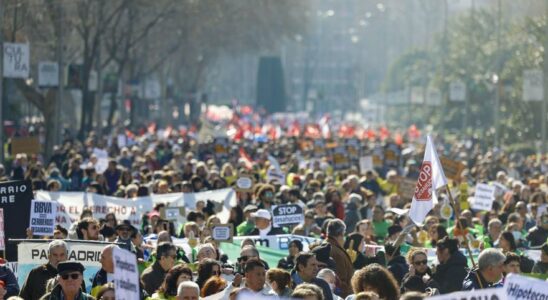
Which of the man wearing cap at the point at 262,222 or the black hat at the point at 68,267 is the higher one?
the black hat at the point at 68,267

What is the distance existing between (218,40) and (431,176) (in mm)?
69480

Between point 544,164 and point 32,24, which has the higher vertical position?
Answer: point 32,24

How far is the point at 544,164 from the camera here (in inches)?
1671

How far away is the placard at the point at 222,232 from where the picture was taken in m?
18.3

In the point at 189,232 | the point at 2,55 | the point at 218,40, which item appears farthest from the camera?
the point at 218,40

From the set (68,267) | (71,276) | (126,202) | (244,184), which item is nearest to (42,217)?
(126,202)

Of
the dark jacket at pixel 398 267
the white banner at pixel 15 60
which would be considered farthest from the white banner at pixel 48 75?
the dark jacket at pixel 398 267

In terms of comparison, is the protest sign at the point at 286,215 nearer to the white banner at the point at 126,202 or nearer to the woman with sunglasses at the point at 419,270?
the white banner at the point at 126,202

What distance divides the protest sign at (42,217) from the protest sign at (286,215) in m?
3.10

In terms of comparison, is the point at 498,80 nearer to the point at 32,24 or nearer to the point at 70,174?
the point at 32,24

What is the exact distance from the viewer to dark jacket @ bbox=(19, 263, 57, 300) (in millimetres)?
13078

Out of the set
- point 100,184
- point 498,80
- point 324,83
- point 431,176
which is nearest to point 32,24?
point 498,80

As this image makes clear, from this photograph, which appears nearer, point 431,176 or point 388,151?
point 431,176

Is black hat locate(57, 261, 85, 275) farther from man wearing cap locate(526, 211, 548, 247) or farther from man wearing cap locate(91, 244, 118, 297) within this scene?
man wearing cap locate(526, 211, 548, 247)
